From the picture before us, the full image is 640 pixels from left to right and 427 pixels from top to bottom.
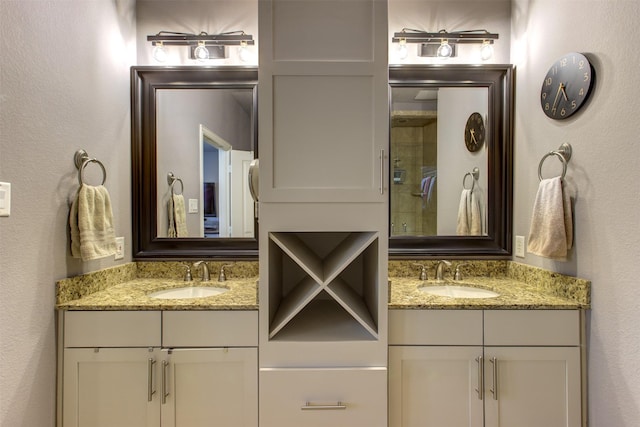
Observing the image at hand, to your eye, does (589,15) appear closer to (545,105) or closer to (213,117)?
(545,105)

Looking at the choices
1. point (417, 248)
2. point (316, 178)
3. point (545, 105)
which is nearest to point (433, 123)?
point (545, 105)

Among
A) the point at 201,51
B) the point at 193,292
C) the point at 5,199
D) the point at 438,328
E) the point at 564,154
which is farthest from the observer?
the point at 201,51

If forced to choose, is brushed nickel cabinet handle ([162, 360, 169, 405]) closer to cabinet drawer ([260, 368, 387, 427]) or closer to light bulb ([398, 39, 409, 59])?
cabinet drawer ([260, 368, 387, 427])

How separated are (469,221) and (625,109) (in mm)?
882

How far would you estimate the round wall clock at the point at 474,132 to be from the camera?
1.92 meters

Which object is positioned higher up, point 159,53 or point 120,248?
point 159,53

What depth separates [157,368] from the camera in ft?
4.37

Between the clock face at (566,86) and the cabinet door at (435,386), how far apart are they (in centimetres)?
113

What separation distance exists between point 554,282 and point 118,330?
6.38 feet

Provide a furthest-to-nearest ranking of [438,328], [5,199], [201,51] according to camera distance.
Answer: [201,51] < [438,328] < [5,199]

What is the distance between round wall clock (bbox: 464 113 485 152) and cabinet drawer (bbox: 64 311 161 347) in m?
1.87

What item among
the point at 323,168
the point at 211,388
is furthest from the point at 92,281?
the point at 323,168

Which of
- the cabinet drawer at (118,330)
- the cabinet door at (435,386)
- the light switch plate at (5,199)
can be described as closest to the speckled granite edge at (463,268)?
the cabinet door at (435,386)

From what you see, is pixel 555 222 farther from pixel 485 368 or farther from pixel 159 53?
pixel 159 53
